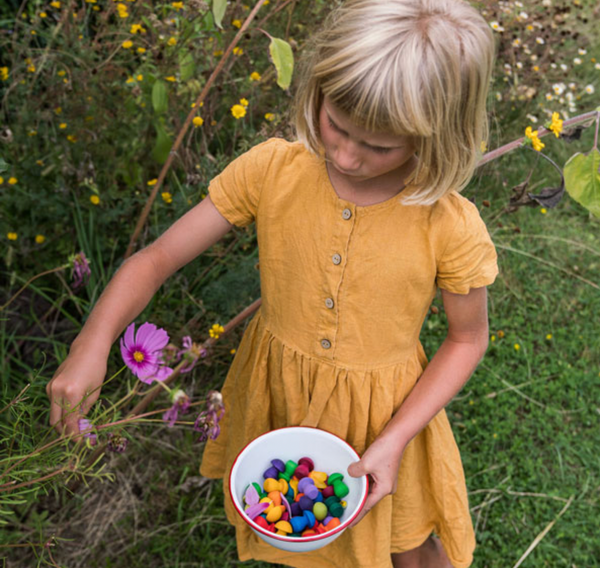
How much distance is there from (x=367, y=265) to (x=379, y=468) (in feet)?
1.17

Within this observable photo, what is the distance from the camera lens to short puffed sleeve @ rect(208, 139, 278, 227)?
3.68 ft

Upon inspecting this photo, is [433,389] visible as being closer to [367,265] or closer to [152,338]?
[367,265]

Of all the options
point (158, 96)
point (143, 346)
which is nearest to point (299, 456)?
point (143, 346)

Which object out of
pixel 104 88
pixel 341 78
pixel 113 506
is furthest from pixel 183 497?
pixel 341 78

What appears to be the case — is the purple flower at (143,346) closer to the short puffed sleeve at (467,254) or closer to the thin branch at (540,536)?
the short puffed sleeve at (467,254)

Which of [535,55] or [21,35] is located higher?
[21,35]

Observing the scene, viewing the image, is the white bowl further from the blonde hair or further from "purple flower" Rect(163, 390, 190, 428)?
the blonde hair

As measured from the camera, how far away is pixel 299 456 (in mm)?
1220

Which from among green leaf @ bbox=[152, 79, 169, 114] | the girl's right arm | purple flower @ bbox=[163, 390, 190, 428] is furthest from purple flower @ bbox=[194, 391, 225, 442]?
green leaf @ bbox=[152, 79, 169, 114]

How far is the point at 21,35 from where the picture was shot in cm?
209

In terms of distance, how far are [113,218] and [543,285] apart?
1.65 metres

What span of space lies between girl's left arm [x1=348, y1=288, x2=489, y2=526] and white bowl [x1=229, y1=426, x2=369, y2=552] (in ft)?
0.11

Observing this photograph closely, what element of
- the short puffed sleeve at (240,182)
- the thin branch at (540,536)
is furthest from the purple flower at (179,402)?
the thin branch at (540,536)

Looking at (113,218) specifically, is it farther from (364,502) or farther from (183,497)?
(364,502)
